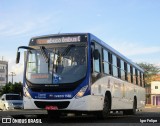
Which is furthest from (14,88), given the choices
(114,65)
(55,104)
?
(55,104)

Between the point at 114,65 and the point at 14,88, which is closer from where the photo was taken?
the point at 114,65

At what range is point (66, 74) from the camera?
13.6 metres

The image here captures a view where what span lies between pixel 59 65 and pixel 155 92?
73686mm

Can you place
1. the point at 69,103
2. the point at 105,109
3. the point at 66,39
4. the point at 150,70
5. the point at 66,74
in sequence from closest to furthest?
the point at 69,103
the point at 66,74
the point at 66,39
the point at 105,109
the point at 150,70

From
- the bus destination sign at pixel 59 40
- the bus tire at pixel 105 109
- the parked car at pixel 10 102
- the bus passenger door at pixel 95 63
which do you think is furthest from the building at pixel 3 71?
the bus passenger door at pixel 95 63

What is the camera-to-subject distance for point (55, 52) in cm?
1415

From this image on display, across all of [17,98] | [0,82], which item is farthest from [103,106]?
[0,82]

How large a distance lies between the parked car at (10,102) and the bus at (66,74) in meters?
16.6

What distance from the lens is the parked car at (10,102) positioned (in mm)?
31609

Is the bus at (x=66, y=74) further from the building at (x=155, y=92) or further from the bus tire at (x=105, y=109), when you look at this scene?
the building at (x=155, y=92)

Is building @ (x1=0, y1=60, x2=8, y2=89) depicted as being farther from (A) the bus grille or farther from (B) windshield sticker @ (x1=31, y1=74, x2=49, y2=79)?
(A) the bus grille

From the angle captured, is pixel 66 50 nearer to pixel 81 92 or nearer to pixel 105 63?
pixel 81 92

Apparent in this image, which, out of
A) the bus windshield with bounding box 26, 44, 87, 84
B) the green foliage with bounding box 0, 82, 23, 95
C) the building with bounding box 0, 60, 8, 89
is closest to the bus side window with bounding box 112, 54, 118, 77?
the bus windshield with bounding box 26, 44, 87, 84

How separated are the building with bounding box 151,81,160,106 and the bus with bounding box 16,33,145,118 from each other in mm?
71132
